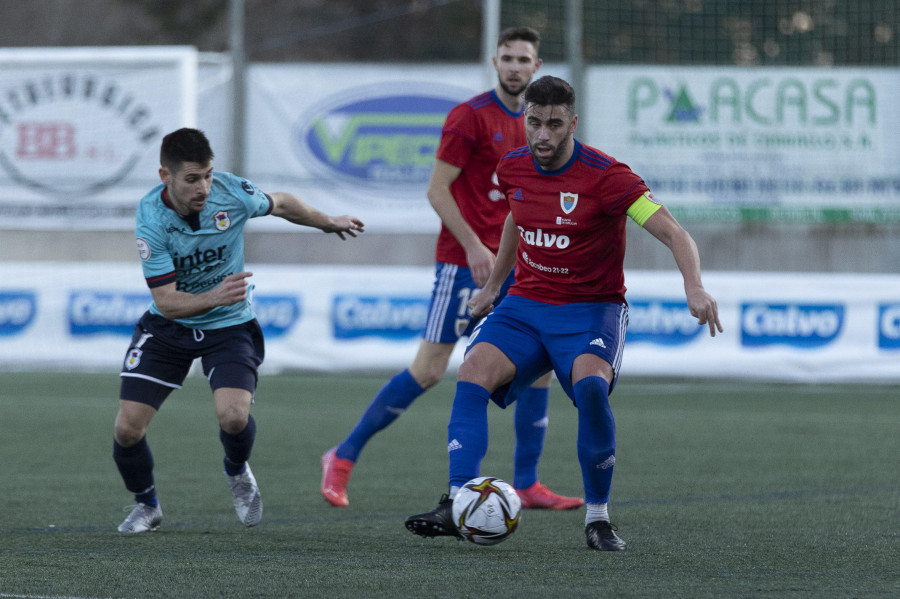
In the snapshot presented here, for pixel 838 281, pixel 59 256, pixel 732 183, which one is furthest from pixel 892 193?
pixel 59 256

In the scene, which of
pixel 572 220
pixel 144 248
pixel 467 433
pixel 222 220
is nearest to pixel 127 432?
pixel 144 248

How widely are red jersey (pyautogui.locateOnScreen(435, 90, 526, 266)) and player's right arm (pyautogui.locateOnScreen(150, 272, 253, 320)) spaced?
4.43 ft

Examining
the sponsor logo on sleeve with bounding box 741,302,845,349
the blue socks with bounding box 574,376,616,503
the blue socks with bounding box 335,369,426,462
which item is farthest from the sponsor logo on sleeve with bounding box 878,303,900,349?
the blue socks with bounding box 574,376,616,503

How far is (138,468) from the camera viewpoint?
5.35 metres

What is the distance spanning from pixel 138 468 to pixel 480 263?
1.66 metres

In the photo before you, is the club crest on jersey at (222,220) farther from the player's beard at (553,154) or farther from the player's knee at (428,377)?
the player's knee at (428,377)

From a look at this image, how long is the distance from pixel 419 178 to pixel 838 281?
5514 mm

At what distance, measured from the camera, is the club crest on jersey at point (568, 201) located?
4.89m

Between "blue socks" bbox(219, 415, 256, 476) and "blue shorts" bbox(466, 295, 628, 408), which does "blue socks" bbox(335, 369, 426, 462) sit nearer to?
"blue socks" bbox(219, 415, 256, 476)

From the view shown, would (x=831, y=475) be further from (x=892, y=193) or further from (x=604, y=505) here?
(x=892, y=193)

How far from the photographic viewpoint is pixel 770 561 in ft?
14.9

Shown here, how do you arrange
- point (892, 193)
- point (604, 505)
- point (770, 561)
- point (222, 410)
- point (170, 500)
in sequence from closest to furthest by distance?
point (770, 561)
point (604, 505)
point (222, 410)
point (170, 500)
point (892, 193)

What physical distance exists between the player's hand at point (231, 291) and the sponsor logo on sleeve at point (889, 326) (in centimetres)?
917

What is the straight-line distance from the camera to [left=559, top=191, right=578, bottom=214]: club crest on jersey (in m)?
4.89
